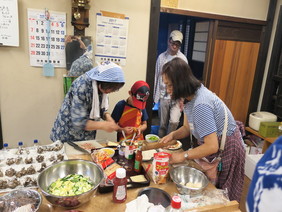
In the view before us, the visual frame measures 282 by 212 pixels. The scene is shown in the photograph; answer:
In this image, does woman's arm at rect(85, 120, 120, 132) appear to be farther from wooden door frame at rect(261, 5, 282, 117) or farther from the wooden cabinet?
wooden door frame at rect(261, 5, 282, 117)

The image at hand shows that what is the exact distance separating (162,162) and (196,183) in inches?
9.6

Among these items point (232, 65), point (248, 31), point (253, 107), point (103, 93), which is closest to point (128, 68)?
point (103, 93)

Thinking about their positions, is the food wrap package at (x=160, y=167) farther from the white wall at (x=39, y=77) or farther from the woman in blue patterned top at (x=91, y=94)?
the white wall at (x=39, y=77)

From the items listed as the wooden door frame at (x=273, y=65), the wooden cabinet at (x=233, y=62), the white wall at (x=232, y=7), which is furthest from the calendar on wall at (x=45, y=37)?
the wooden door frame at (x=273, y=65)

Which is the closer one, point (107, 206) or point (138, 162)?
point (107, 206)

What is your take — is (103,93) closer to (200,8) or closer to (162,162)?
(162,162)

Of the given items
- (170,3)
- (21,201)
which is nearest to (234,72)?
(170,3)

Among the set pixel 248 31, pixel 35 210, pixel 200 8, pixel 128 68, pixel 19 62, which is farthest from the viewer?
pixel 248 31

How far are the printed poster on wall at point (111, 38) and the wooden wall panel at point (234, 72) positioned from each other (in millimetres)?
1463

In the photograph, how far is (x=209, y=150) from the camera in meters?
1.28

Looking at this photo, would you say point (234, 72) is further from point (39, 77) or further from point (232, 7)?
point (39, 77)

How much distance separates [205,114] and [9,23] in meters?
2.09

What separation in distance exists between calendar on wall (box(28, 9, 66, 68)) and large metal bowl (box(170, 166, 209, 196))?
5.96 feet

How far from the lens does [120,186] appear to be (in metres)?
1.07
